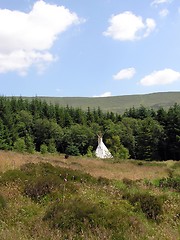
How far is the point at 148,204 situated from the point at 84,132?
8051cm

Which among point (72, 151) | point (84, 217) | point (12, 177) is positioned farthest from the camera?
point (72, 151)

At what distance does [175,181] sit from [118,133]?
75798 mm

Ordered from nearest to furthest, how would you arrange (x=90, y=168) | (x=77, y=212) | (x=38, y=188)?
1. (x=77, y=212)
2. (x=38, y=188)
3. (x=90, y=168)

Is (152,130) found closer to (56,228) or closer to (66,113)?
(66,113)

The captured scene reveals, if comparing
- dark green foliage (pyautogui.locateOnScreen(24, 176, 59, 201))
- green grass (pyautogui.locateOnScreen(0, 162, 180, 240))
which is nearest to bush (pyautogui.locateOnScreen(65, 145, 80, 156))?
green grass (pyautogui.locateOnScreen(0, 162, 180, 240))

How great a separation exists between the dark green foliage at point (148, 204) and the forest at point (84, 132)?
57.3 m

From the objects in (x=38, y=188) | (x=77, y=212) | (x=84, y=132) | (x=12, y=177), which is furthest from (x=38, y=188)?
(x=84, y=132)

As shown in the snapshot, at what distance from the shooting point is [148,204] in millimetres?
8930

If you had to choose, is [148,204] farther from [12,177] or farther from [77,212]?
[12,177]

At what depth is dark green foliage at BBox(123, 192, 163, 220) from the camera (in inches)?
336

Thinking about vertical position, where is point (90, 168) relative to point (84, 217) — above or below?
below

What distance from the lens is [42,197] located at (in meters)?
9.25

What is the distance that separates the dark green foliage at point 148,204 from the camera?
28.0 feet

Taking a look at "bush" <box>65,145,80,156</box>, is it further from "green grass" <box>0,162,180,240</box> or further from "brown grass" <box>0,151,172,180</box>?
"green grass" <box>0,162,180,240</box>
